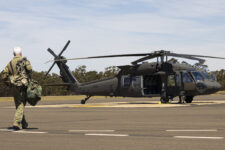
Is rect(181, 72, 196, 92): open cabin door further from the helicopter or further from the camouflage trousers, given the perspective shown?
the camouflage trousers

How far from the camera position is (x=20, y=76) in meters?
11.4

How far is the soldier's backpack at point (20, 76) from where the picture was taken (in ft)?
37.0

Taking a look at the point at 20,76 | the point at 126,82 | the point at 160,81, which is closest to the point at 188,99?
the point at 160,81

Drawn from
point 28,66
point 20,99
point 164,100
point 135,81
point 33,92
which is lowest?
point 164,100

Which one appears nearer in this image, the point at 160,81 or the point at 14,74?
the point at 14,74

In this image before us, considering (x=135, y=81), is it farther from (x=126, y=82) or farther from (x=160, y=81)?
(x=160, y=81)

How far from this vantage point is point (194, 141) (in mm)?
8195

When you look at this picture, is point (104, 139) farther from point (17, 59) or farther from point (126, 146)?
point (17, 59)

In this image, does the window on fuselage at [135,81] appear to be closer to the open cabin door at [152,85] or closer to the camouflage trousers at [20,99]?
the open cabin door at [152,85]

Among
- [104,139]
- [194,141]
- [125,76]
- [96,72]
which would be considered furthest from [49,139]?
[96,72]

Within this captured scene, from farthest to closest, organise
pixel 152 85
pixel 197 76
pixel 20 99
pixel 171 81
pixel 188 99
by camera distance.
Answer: pixel 152 85 → pixel 188 99 → pixel 171 81 → pixel 197 76 → pixel 20 99

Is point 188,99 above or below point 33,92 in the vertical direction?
below

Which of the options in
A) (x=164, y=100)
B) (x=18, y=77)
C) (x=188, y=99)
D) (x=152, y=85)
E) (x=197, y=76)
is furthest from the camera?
(x=152, y=85)

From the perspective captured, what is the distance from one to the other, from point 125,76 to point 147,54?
3.21m
